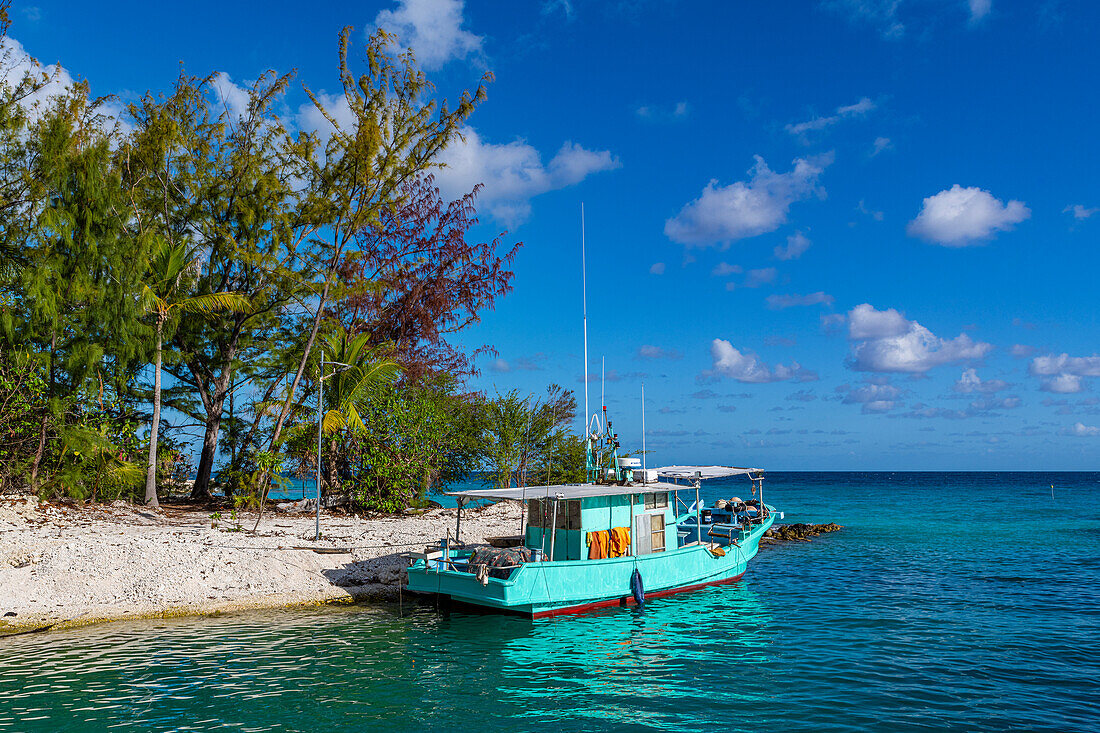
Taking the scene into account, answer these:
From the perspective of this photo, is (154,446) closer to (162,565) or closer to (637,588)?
(162,565)

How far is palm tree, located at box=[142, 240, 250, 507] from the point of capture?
26.1 metres

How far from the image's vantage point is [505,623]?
59.0 feet

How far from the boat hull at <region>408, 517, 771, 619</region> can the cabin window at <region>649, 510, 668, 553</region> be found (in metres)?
0.41

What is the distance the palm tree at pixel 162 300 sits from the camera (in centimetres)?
2612

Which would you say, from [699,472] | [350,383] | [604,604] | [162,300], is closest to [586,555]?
[604,604]

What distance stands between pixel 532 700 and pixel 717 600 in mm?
10302

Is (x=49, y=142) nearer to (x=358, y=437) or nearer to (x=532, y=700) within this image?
(x=358, y=437)

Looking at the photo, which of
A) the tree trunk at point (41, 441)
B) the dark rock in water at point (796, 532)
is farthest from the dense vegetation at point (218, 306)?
the dark rock in water at point (796, 532)

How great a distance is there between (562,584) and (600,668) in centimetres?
370

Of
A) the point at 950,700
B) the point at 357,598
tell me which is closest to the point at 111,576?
the point at 357,598

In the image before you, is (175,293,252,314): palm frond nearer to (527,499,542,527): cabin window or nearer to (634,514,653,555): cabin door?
(527,499,542,527): cabin window

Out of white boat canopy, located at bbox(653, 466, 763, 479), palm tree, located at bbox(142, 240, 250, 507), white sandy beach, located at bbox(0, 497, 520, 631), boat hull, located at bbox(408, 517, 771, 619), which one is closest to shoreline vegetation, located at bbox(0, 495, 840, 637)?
white sandy beach, located at bbox(0, 497, 520, 631)

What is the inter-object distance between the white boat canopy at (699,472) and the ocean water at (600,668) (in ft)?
14.7

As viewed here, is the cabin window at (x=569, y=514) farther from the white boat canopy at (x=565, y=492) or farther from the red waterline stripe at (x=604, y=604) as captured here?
the red waterline stripe at (x=604, y=604)
